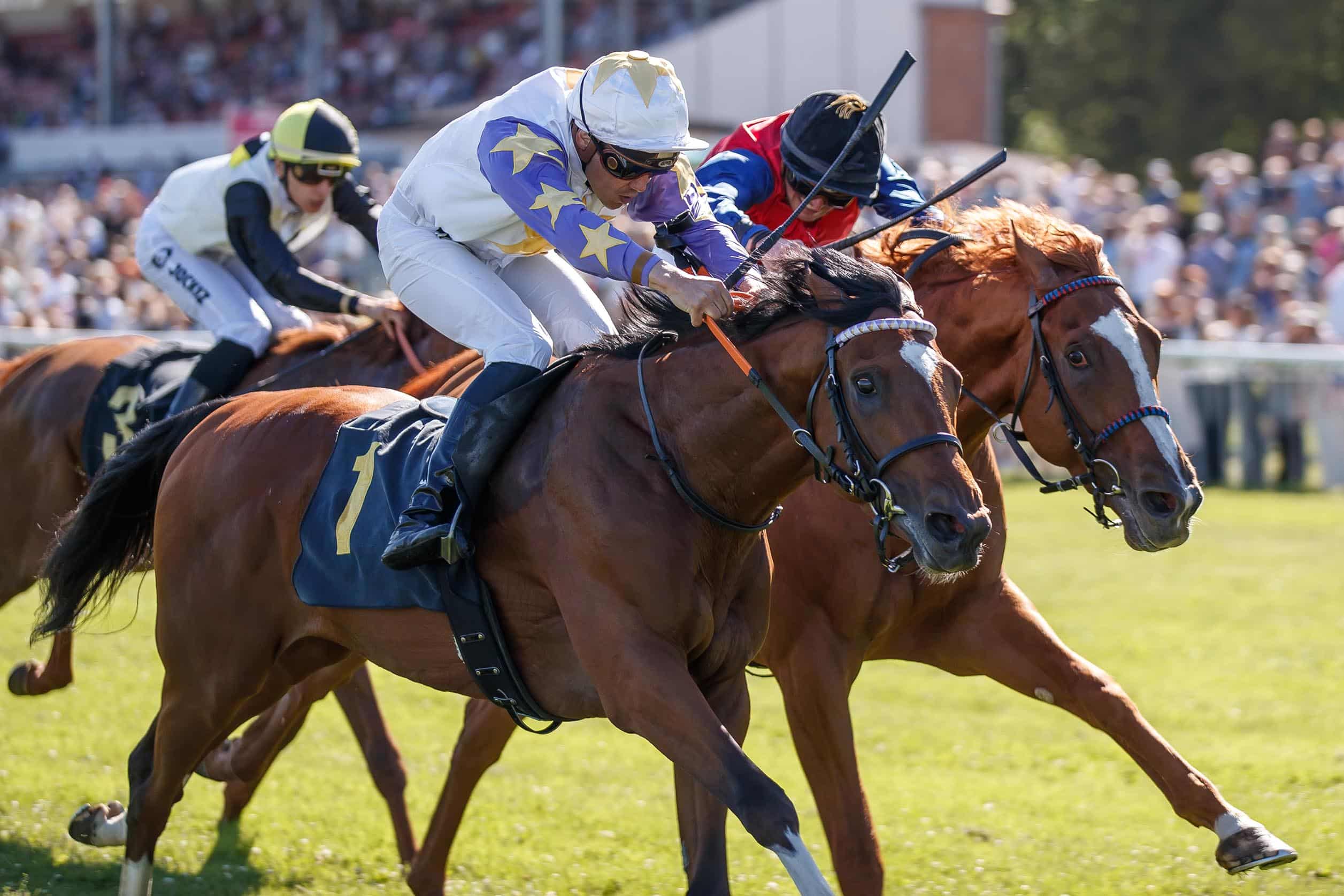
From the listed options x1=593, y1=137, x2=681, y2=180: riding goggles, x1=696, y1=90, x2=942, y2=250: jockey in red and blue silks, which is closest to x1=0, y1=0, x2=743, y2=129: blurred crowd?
x1=696, y1=90, x2=942, y2=250: jockey in red and blue silks

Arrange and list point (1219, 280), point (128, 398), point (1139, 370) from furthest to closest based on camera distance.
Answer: point (1219, 280) → point (128, 398) → point (1139, 370)

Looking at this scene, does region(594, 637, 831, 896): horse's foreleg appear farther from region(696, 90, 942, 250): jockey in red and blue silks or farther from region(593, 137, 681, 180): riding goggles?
region(696, 90, 942, 250): jockey in red and blue silks

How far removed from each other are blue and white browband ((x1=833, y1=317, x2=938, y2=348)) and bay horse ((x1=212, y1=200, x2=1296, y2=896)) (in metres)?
0.90

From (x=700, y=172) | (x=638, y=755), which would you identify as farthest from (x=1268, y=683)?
(x=700, y=172)

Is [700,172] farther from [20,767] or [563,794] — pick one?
[20,767]

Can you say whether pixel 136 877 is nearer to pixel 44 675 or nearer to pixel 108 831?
pixel 108 831

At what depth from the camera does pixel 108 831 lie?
5.17 metres

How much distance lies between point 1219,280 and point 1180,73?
16219mm

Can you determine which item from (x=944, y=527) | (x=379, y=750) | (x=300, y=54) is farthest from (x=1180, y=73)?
(x=944, y=527)

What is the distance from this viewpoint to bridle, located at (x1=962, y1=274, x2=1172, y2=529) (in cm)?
429

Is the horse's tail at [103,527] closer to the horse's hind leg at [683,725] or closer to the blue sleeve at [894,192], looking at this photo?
the horse's hind leg at [683,725]

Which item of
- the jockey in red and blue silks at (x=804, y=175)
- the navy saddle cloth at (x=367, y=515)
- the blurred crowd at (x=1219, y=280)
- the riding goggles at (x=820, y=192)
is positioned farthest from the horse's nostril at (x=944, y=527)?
the blurred crowd at (x=1219, y=280)

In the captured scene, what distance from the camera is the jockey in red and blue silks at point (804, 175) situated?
16.6 feet

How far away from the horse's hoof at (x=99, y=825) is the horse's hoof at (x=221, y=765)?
470 mm
